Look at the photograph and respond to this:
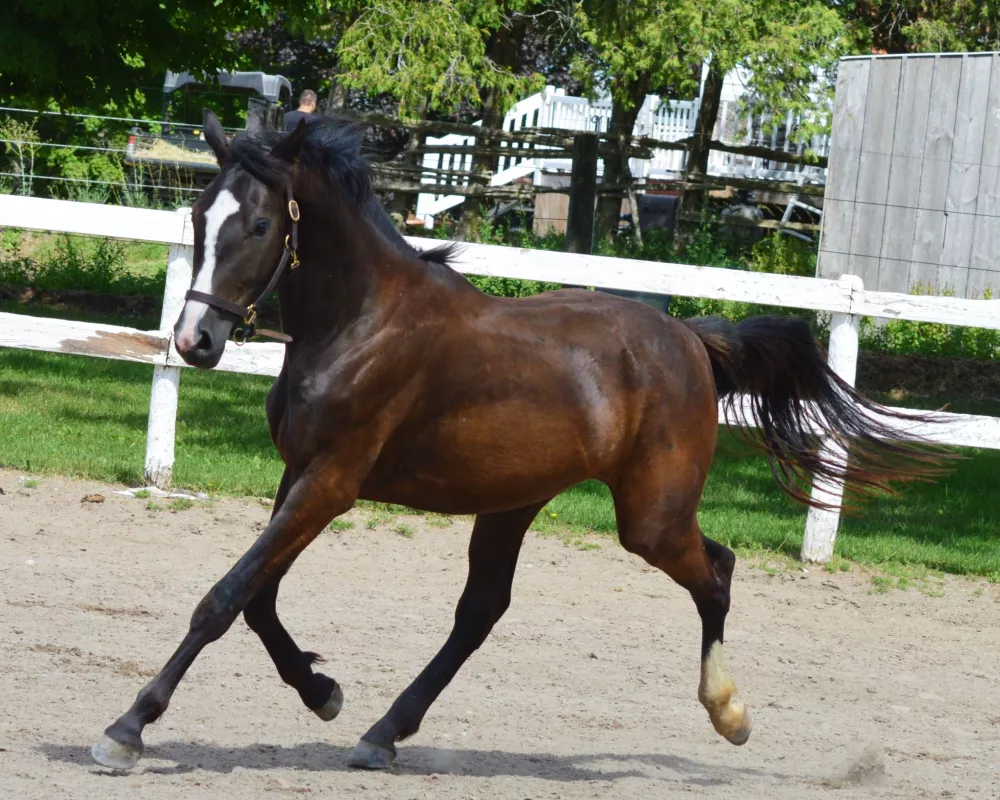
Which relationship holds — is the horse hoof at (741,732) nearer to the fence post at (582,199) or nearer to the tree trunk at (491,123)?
the fence post at (582,199)

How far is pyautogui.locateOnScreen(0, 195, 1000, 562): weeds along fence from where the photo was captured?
7.53 meters

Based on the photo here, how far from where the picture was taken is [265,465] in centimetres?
854

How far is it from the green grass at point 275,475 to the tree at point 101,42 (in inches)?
109

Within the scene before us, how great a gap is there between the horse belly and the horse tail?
2.94 feet

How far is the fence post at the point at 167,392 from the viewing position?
7629mm

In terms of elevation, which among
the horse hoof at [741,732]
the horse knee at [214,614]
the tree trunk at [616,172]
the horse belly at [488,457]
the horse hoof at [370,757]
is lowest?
the horse hoof at [370,757]

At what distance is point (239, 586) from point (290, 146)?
1.31m

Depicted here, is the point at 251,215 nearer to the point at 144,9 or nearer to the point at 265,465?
the point at 265,465

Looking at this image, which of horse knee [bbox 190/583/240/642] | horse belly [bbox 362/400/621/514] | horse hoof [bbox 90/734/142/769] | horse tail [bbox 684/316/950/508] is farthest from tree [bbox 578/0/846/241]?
horse hoof [bbox 90/734/142/769]

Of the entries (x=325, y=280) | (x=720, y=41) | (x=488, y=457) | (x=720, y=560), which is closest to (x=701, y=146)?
(x=720, y=41)

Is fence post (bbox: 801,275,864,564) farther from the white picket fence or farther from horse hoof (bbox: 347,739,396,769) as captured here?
the white picket fence

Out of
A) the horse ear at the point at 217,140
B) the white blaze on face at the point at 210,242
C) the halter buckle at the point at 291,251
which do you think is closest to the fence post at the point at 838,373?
the halter buckle at the point at 291,251

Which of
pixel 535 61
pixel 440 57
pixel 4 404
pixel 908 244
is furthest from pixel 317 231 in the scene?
pixel 535 61

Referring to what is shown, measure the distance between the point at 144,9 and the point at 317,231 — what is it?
349 inches
